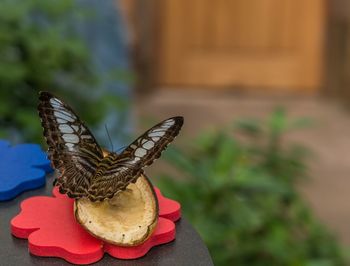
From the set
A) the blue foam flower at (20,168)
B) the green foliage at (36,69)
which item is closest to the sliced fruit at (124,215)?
the blue foam flower at (20,168)

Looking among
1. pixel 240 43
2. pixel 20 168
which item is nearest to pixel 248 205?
pixel 20 168

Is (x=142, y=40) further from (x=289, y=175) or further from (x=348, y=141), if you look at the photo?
(x=289, y=175)

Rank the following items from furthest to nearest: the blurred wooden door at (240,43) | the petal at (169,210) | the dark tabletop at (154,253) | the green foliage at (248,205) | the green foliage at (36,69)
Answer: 1. the blurred wooden door at (240,43)
2. the green foliage at (36,69)
3. the green foliage at (248,205)
4. the petal at (169,210)
5. the dark tabletop at (154,253)

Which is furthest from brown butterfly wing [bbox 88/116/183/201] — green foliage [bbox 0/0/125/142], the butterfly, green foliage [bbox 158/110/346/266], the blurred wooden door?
the blurred wooden door

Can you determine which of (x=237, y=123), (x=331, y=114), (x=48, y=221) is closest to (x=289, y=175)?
(x=237, y=123)

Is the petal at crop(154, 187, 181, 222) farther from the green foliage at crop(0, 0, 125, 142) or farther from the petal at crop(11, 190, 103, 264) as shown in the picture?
the green foliage at crop(0, 0, 125, 142)

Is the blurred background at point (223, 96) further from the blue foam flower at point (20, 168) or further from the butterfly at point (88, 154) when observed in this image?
the butterfly at point (88, 154)

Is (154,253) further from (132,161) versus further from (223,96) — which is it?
(223,96)
